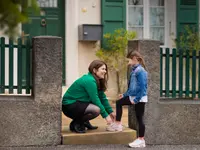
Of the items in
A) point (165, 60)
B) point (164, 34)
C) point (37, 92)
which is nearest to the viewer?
point (37, 92)

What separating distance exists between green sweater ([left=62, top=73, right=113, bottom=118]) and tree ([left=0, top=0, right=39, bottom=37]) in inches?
170

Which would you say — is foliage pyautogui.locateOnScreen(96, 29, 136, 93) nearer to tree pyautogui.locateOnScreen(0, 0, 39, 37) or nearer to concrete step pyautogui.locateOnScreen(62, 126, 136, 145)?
concrete step pyautogui.locateOnScreen(62, 126, 136, 145)

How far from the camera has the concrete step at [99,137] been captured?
6883mm

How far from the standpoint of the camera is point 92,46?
11.7 metres

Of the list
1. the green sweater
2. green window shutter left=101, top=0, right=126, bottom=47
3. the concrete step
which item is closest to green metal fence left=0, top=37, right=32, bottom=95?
the green sweater

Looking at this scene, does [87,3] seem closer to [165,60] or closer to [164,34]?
[164,34]

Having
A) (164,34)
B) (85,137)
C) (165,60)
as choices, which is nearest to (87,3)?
(164,34)

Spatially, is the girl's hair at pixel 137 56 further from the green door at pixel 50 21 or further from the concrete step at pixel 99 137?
the green door at pixel 50 21

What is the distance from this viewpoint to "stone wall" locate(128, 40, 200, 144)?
7238 mm

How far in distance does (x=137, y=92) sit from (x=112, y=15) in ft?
17.7

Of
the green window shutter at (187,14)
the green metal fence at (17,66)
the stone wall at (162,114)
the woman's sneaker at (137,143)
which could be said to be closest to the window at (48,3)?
the green window shutter at (187,14)

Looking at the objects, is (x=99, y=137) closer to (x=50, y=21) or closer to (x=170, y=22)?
(x=50, y=21)

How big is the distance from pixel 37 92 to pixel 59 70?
0.41 metres

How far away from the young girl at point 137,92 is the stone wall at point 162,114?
30 cm
